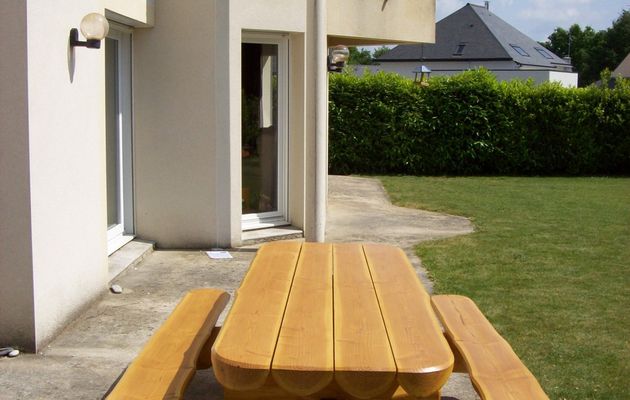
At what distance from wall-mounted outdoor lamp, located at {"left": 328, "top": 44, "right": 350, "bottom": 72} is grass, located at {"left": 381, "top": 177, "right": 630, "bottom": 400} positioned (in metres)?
3.03

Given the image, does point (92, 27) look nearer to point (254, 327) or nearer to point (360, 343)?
point (254, 327)

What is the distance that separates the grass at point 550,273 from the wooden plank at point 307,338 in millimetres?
1790

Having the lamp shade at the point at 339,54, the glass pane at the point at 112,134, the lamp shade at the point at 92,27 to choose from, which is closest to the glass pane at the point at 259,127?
the lamp shade at the point at 339,54

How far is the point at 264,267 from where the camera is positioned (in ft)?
18.0

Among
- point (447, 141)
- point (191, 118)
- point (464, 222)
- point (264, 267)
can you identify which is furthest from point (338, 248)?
point (447, 141)

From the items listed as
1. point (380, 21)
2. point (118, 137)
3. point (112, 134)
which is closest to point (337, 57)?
point (380, 21)

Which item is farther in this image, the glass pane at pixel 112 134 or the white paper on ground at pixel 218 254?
the white paper on ground at pixel 218 254

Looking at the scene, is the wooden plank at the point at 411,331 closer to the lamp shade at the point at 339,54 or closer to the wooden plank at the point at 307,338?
the wooden plank at the point at 307,338

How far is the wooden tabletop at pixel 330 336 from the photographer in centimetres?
358

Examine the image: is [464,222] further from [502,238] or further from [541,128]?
[541,128]

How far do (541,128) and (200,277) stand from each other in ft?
48.5

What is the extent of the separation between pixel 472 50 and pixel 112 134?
48331 mm

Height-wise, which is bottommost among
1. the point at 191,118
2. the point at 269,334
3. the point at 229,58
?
the point at 269,334

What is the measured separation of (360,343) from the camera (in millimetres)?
3875
